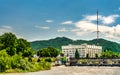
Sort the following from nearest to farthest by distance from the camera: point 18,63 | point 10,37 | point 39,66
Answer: point 18,63
point 39,66
point 10,37

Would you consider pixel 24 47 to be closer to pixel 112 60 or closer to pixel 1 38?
pixel 1 38

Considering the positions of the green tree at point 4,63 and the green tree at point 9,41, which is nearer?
the green tree at point 4,63

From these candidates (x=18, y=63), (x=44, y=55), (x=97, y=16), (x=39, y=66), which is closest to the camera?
(x=18, y=63)

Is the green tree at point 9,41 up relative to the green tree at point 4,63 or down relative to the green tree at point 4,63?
up

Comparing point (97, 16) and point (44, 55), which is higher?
point (97, 16)

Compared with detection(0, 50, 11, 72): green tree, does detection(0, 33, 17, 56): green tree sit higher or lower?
higher

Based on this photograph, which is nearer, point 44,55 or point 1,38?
point 1,38

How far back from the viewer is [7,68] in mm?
65188

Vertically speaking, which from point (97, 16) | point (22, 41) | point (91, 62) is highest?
point (97, 16)

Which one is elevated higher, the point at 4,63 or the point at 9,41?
the point at 9,41

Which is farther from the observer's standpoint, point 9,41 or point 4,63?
point 9,41

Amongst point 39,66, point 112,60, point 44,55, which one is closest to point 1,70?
point 39,66

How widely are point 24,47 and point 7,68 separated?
54.7 metres

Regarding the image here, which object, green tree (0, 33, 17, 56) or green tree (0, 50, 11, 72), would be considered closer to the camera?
green tree (0, 50, 11, 72)
